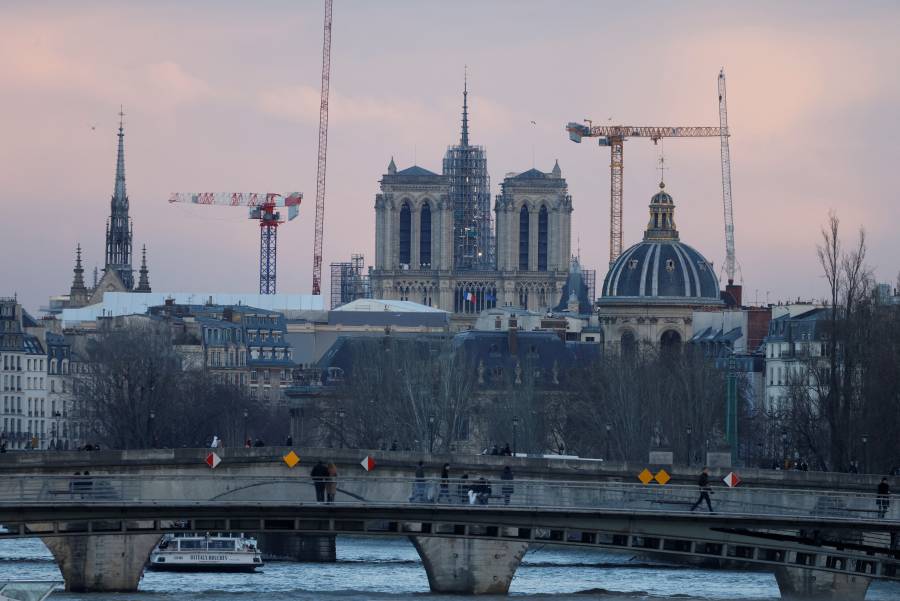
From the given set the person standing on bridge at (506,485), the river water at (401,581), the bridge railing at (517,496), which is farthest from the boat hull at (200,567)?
the person standing on bridge at (506,485)

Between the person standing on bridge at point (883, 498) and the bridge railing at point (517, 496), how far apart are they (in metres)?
0.07

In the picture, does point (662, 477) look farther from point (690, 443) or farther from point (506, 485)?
point (690, 443)

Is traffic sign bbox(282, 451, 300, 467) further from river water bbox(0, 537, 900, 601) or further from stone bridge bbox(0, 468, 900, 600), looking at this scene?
river water bbox(0, 537, 900, 601)

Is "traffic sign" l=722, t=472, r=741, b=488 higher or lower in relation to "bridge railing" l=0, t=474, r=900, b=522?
higher

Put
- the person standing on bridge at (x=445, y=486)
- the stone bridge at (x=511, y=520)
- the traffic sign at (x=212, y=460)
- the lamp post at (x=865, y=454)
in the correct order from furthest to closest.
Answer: the lamp post at (x=865, y=454) < the traffic sign at (x=212, y=460) < the person standing on bridge at (x=445, y=486) < the stone bridge at (x=511, y=520)

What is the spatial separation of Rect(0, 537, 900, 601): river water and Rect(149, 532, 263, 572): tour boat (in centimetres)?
79

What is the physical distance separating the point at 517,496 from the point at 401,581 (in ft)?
27.7

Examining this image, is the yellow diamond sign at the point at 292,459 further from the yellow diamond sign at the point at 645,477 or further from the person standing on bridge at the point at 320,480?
the yellow diamond sign at the point at 645,477

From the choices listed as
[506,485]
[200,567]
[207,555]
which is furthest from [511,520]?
[200,567]

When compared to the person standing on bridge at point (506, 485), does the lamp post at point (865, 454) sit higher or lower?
higher

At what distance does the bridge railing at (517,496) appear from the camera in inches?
3302

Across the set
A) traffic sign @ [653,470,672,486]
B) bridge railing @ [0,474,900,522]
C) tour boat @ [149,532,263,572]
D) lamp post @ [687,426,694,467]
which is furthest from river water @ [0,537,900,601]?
lamp post @ [687,426,694,467]

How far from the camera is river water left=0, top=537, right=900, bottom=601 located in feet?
307

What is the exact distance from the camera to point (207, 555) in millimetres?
Result: 109812
